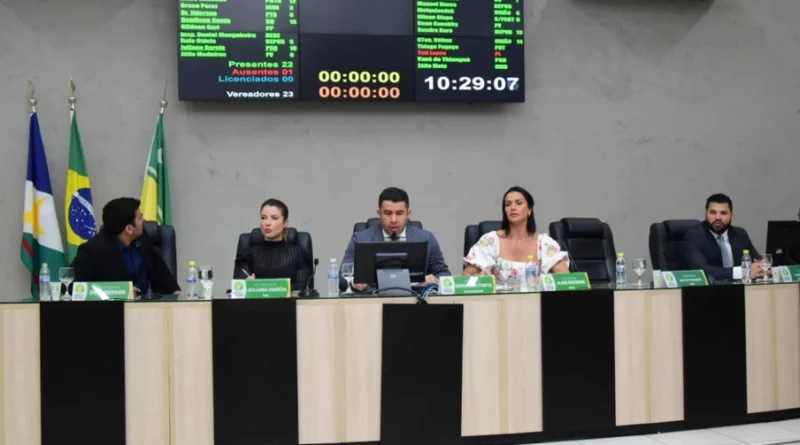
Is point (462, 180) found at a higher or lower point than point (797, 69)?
lower

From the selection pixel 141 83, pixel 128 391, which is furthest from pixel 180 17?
pixel 128 391

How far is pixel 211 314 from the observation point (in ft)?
10.4

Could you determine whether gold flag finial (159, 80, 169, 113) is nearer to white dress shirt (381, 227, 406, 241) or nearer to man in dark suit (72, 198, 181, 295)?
man in dark suit (72, 198, 181, 295)

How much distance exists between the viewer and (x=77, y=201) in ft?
16.6

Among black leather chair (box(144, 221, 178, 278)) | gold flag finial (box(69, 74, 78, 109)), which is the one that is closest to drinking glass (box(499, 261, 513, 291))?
black leather chair (box(144, 221, 178, 278))

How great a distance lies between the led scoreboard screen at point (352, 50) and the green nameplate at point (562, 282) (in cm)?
218

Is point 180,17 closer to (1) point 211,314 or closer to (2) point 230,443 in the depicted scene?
(1) point 211,314

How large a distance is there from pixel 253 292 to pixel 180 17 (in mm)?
2562

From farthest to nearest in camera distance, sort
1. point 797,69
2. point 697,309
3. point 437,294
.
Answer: point 797,69, point 697,309, point 437,294

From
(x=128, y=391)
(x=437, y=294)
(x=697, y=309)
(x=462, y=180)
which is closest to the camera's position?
(x=128, y=391)

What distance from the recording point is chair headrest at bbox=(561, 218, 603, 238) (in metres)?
→ 4.80

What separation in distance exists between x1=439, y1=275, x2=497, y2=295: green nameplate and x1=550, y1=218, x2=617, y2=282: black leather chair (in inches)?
57.4

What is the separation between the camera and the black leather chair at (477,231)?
4.62 m

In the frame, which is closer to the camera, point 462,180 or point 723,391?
point 723,391
